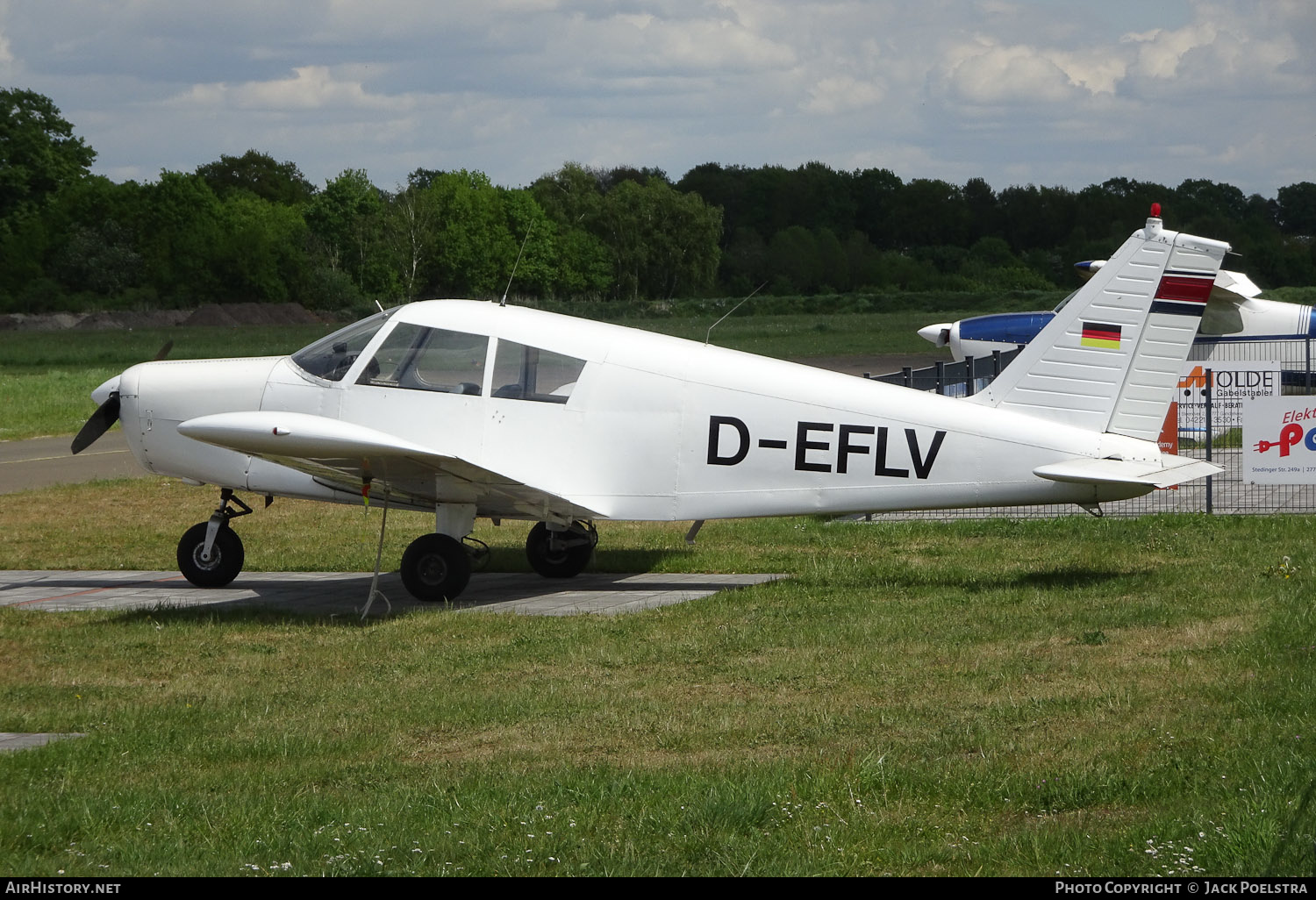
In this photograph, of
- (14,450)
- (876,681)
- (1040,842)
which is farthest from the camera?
(14,450)

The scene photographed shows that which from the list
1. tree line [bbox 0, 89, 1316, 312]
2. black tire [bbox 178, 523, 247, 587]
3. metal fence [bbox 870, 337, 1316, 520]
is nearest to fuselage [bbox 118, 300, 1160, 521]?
black tire [bbox 178, 523, 247, 587]

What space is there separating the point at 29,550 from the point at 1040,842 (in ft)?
40.0

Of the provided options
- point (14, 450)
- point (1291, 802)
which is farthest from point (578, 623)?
point (14, 450)

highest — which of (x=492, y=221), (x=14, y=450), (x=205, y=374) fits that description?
(x=492, y=221)

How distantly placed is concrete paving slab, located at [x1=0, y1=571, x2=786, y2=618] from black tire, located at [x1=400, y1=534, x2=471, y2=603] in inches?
5.0

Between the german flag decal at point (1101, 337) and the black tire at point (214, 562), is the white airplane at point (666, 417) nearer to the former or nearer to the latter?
the german flag decal at point (1101, 337)

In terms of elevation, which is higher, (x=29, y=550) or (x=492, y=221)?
(x=492, y=221)

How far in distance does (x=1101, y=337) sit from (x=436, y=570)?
548 centimetres

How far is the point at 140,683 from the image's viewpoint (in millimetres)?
8102

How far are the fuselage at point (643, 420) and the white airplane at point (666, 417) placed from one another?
0.02 meters

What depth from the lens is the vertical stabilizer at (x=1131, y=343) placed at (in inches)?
400

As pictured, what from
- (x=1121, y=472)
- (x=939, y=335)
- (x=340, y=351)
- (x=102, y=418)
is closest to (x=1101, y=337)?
(x=1121, y=472)

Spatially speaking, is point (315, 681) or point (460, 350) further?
point (460, 350)
